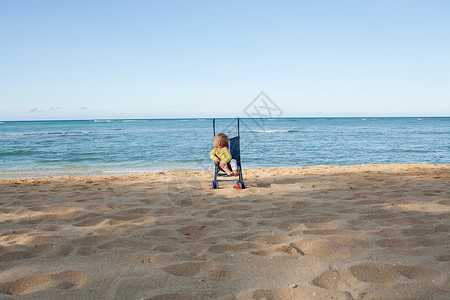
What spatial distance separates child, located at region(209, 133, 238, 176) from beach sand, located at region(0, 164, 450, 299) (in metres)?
1.40

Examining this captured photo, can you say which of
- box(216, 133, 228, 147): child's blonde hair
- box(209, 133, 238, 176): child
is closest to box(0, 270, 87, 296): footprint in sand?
box(209, 133, 238, 176): child

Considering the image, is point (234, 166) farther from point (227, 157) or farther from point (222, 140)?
point (222, 140)

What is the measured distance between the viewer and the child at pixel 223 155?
6.68m

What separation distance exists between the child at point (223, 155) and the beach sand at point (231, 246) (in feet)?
4.59

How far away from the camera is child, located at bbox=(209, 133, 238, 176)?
668cm

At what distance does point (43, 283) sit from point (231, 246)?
150cm

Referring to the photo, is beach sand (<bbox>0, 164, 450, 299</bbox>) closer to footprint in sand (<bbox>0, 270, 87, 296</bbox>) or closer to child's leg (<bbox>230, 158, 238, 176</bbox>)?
footprint in sand (<bbox>0, 270, 87, 296</bbox>)

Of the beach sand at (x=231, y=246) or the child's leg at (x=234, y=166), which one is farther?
the child's leg at (x=234, y=166)

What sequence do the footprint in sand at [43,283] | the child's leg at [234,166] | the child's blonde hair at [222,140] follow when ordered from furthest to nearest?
the child's blonde hair at [222,140] < the child's leg at [234,166] < the footprint in sand at [43,283]

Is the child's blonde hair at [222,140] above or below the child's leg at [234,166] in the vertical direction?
above

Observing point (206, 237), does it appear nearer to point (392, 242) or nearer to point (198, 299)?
point (198, 299)

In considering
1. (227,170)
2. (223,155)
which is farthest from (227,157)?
(227,170)

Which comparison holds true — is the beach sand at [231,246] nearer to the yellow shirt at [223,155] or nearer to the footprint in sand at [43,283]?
the footprint in sand at [43,283]

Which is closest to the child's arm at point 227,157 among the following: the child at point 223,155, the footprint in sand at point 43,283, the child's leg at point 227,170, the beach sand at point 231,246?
the child at point 223,155
